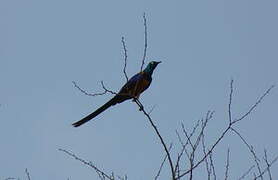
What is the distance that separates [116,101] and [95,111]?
0.31 meters

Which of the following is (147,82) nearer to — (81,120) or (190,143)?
(81,120)

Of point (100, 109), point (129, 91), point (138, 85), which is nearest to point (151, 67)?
point (138, 85)

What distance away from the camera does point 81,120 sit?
7730mm

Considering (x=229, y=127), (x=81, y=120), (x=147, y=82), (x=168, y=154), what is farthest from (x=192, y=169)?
(x=147, y=82)

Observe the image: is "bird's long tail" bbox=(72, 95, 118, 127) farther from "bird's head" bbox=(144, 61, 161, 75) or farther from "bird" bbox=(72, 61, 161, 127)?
"bird's head" bbox=(144, 61, 161, 75)

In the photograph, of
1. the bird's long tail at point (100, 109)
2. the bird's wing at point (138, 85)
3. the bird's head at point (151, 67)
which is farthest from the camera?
the bird's head at point (151, 67)

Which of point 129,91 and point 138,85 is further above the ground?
point 138,85

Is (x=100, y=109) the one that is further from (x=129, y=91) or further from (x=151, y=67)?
(x=151, y=67)

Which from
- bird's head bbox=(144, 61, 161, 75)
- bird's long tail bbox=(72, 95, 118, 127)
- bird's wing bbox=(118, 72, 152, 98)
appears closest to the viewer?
bird's long tail bbox=(72, 95, 118, 127)

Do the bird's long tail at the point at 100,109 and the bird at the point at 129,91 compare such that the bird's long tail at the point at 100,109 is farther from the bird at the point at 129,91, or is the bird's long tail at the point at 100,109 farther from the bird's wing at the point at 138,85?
the bird's wing at the point at 138,85

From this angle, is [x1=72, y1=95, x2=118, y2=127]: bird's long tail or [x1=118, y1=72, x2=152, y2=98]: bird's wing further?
[x1=118, y1=72, x2=152, y2=98]: bird's wing

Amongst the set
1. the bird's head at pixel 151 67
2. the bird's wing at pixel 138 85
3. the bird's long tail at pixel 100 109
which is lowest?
the bird's long tail at pixel 100 109

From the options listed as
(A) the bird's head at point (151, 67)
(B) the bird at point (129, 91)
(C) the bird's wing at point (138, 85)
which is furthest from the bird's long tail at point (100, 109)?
(A) the bird's head at point (151, 67)

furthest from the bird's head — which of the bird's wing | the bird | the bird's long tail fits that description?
the bird's long tail
